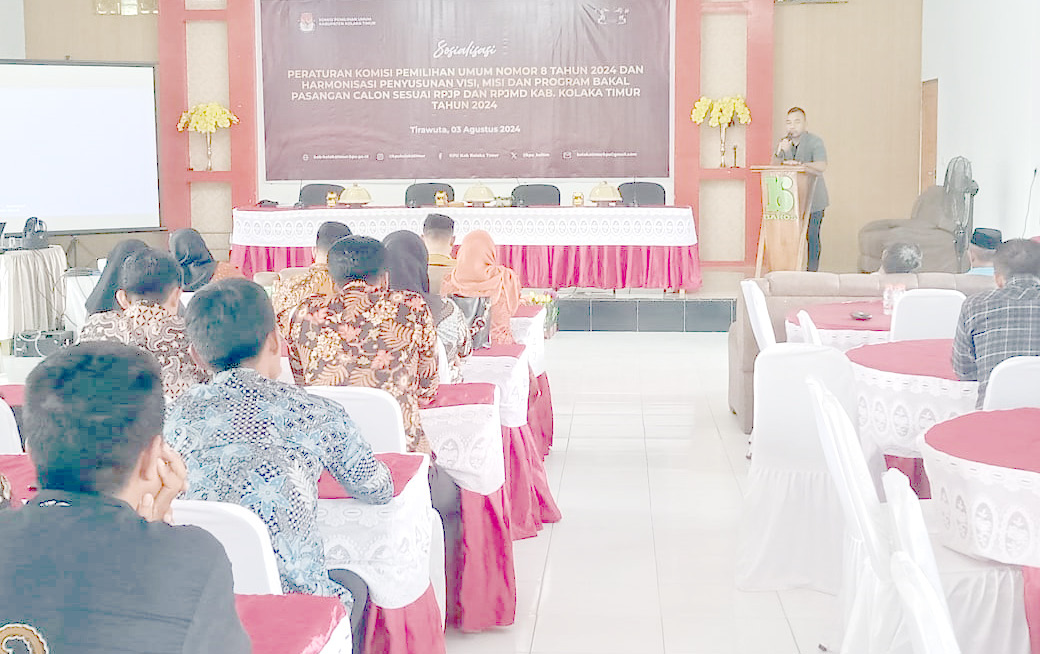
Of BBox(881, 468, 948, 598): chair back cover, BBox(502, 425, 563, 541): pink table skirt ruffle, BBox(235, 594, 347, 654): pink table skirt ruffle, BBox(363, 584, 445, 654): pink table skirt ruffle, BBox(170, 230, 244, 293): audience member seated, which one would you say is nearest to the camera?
BBox(235, 594, 347, 654): pink table skirt ruffle

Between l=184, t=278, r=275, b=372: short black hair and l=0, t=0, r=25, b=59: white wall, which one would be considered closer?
l=184, t=278, r=275, b=372: short black hair

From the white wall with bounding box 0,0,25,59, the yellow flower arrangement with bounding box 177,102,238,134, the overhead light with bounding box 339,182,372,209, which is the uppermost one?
the white wall with bounding box 0,0,25,59

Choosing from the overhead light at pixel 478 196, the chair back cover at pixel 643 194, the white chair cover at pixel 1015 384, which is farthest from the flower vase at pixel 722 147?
the white chair cover at pixel 1015 384

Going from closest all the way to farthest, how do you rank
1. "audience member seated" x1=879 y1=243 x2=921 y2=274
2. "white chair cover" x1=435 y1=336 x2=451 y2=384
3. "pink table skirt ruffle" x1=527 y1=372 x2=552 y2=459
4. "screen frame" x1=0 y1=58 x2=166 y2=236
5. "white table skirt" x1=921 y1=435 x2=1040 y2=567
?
"white table skirt" x1=921 y1=435 x2=1040 y2=567
"white chair cover" x1=435 y1=336 x2=451 y2=384
"pink table skirt ruffle" x1=527 y1=372 x2=552 y2=459
"audience member seated" x1=879 y1=243 x2=921 y2=274
"screen frame" x1=0 y1=58 x2=166 y2=236

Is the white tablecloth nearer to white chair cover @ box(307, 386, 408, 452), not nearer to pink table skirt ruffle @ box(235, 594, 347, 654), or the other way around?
white chair cover @ box(307, 386, 408, 452)

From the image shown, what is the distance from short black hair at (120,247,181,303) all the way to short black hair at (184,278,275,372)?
4.43 feet

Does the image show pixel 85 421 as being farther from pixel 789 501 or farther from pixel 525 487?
pixel 525 487

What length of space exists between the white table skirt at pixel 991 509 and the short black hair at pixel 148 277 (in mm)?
2205

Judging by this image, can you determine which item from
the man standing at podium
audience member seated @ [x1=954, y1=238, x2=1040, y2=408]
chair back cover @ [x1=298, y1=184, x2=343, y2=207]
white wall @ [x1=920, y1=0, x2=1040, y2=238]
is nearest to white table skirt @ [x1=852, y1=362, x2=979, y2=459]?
audience member seated @ [x1=954, y1=238, x2=1040, y2=408]

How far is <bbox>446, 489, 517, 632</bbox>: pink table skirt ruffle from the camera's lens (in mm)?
3508

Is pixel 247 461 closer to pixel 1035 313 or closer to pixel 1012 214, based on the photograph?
pixel 1035 313

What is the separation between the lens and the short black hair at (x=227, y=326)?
2240 mm

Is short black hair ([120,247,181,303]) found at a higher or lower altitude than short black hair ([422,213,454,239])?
lower

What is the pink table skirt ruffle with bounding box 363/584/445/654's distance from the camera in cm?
263
